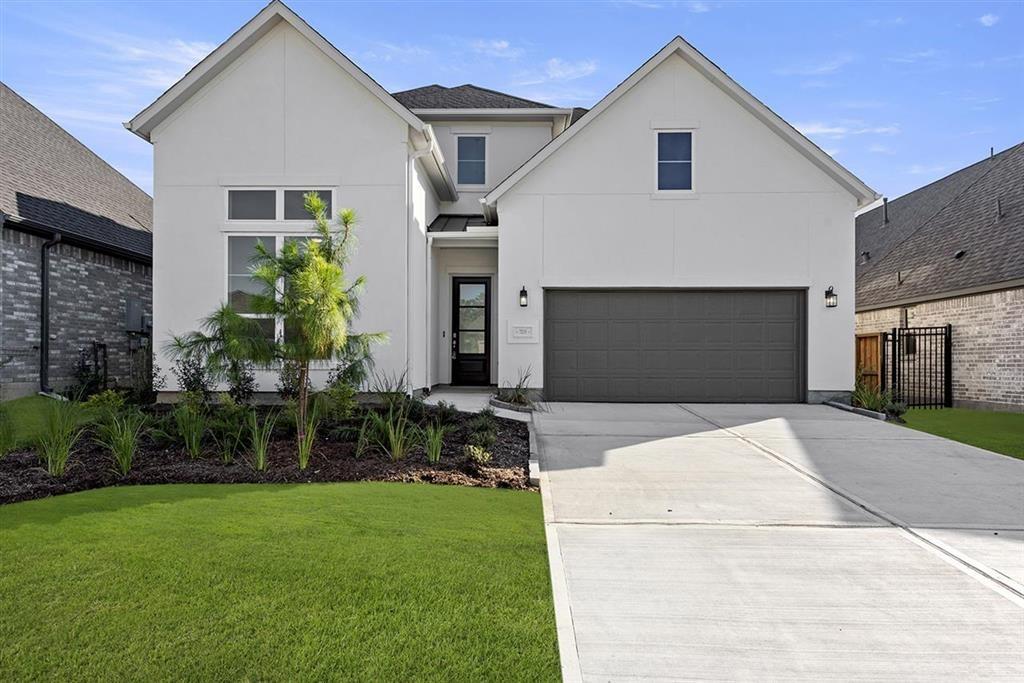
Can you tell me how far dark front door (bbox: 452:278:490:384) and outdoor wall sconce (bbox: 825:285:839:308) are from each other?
24.2 ft

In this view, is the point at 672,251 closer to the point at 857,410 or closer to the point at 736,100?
the point at 736,100

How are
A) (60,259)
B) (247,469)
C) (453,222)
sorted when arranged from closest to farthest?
(247,469)
(60,259)
(453,222)

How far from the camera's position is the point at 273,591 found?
350cm

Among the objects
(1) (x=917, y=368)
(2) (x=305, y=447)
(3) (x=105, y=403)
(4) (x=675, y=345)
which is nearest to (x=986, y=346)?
(1) (x=917, y=368)

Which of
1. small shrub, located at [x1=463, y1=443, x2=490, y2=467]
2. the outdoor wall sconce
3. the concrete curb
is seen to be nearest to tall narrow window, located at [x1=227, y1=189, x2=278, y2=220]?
small shrub, located at [x1=463, y1=443, x2=490, y2=467]

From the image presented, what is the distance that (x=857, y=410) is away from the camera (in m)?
11.6

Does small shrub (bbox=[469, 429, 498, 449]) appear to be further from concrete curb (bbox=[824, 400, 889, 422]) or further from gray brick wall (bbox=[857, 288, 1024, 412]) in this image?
gray brick wall (bbox=[857, 288, 1024, 412])

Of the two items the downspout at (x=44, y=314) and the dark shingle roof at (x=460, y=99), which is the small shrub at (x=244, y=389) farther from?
the dark shingle roof at (x=460, y=99)

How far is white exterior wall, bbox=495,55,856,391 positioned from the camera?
1241 centimetres

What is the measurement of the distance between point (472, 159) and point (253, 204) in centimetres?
682

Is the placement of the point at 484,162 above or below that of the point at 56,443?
above

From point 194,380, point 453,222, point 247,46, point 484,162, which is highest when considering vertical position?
point 247,46

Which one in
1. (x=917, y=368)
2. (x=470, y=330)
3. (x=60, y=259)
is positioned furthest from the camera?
(x=917, y=368)

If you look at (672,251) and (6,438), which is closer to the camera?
(6,438)
